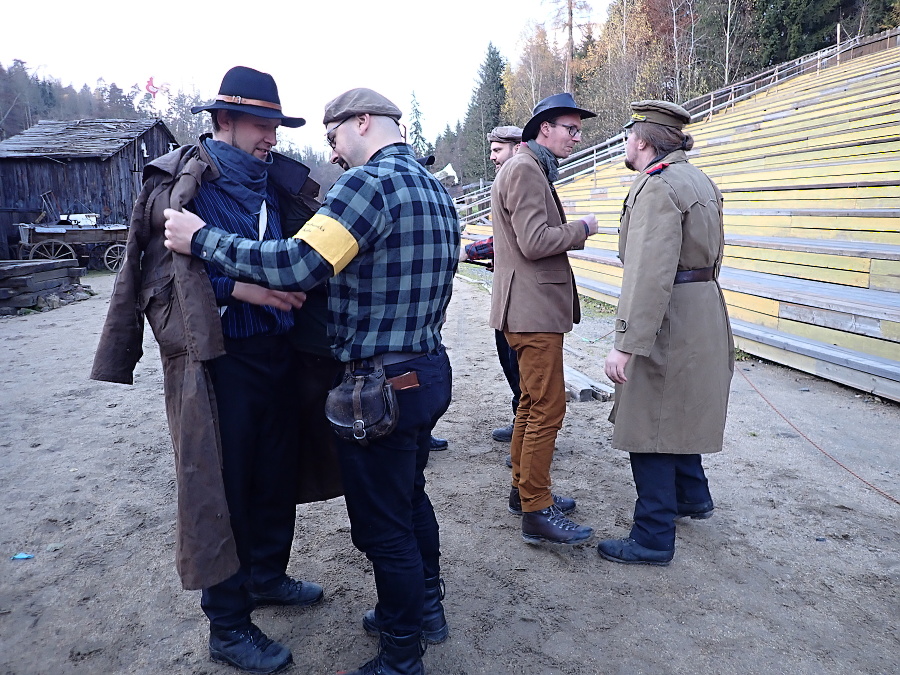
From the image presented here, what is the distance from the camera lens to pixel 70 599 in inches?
108

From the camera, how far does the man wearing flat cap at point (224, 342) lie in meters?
2.07

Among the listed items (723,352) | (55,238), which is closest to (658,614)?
(723,352)

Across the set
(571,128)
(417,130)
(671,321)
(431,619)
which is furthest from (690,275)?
(417,130)

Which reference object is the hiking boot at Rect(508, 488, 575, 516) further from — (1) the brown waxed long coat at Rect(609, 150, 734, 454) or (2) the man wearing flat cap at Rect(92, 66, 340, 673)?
(2) the man wearing flat cap at Rect(92, 66, 340, 673)

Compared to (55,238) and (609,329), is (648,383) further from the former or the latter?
(55,238)

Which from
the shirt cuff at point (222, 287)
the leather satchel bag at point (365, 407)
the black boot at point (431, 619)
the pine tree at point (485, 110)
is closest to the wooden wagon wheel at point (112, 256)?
the shirt cuff at point (222, 287)

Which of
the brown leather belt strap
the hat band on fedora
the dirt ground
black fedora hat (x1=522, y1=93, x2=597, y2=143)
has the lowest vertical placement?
the dirt ground

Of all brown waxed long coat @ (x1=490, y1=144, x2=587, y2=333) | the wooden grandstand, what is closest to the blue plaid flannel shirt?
brown waxed long coat @ (x1=490, y1=144, x2=587, y2=333)

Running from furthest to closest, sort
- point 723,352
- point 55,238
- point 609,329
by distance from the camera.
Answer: point 55,238 → point 609,329 → point 723,352

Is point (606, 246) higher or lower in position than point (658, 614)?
higher

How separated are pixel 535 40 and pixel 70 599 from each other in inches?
1699

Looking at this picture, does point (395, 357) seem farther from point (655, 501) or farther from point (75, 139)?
point (75, 139)

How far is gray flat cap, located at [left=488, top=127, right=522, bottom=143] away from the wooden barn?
61.4 ft

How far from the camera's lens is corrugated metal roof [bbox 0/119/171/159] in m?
19.8
